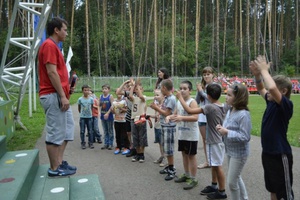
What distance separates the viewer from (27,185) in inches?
114

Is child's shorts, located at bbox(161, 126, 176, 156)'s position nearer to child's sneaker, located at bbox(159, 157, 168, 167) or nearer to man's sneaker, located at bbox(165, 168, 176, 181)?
man's sneaker, located at bbox(165, 168, 176, 181)

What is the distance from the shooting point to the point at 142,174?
461cm

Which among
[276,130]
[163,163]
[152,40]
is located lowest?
[163,163]

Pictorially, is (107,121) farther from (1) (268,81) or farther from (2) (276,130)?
(1) (268,81)

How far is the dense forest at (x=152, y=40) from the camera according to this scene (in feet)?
99.9

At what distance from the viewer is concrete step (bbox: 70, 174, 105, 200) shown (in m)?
3.02

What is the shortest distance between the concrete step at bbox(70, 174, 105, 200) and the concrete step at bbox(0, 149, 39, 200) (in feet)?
1.58

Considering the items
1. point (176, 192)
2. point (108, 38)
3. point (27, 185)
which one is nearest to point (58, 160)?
point (27, 185)

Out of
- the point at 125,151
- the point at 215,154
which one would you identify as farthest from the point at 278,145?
the point at 125,151

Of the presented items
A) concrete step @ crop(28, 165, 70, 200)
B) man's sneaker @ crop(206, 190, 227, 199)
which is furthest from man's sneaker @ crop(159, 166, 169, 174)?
concrete step @ crop(28, 165, 70, 200)

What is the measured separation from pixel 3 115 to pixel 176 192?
14.0ft

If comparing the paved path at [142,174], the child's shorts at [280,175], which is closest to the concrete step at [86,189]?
the paved path at [142,174]

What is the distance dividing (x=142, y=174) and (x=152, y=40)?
29824mm

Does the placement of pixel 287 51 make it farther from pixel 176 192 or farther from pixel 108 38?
pixel 176 192
